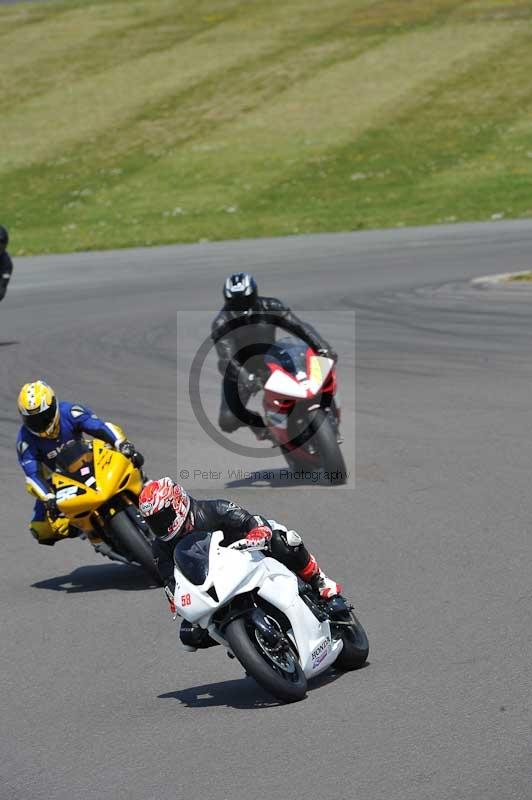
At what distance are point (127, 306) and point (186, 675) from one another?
1602 cm

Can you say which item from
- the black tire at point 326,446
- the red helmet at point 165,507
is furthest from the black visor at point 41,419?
the red helmet at point 165,507

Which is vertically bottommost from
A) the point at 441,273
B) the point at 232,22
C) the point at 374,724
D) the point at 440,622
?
the point at 232,22

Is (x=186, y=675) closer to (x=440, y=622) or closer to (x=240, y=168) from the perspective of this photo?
(x=440, y=622)

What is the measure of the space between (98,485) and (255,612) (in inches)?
125

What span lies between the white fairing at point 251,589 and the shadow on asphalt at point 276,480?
471 cm

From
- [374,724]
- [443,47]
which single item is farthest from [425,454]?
[443,47]

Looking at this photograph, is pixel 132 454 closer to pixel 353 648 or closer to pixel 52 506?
pixel 52 506

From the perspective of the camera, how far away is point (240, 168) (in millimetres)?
41750

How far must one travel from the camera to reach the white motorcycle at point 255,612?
7102 millimetres

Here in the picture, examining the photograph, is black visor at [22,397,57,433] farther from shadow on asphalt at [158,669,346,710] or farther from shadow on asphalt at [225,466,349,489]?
shadow on asphalt at [158,669,346,710]

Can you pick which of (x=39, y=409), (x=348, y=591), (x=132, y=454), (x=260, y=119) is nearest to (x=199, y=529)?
(x=348, y=591)

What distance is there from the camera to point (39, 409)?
1041cm

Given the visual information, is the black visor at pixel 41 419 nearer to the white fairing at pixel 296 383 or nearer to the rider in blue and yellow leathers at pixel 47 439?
the rider in blue and yellow leathers at pixel 47 439

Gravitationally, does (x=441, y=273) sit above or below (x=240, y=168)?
above
